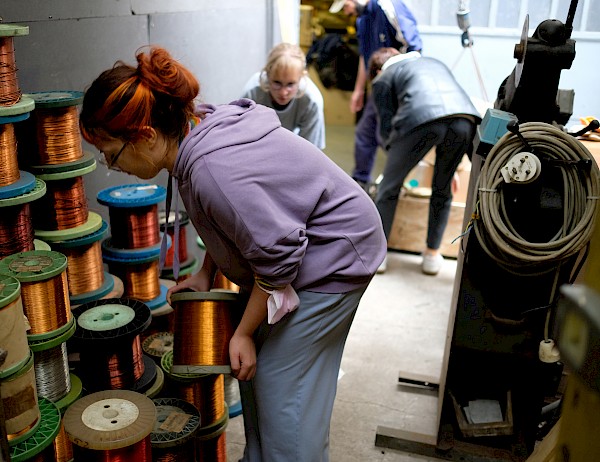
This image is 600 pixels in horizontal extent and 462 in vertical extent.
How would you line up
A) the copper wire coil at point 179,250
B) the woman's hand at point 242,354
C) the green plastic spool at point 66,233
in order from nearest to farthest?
the woman's hand at point 242,354 → the green plastic spool at point 66,233 → the copper wire coil at point 179,250

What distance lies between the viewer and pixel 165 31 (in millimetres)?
3527

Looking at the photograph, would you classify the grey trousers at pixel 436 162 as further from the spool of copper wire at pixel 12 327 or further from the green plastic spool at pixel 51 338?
the spool of copper wire at pixel 12 327

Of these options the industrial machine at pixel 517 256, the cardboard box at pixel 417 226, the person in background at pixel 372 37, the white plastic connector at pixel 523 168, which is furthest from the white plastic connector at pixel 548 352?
the person in background at pixel 372 37

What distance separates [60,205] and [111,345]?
61cm

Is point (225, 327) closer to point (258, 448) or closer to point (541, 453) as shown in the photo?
point (258, 448)

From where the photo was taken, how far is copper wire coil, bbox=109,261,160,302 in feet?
9.57

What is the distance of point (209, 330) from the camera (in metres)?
1.92

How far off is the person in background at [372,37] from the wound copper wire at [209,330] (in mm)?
3142

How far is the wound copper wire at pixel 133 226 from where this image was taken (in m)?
2.84

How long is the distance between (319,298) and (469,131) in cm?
252

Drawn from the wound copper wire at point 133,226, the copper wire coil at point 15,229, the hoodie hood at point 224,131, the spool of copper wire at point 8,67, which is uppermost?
the spool of copper wire at point 8,67

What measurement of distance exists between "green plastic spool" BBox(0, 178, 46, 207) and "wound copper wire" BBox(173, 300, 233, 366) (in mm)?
661

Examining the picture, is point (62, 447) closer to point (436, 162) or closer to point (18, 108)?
point (18, 108)

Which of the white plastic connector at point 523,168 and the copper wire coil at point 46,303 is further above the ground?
the white plastic connector at point 523,168
